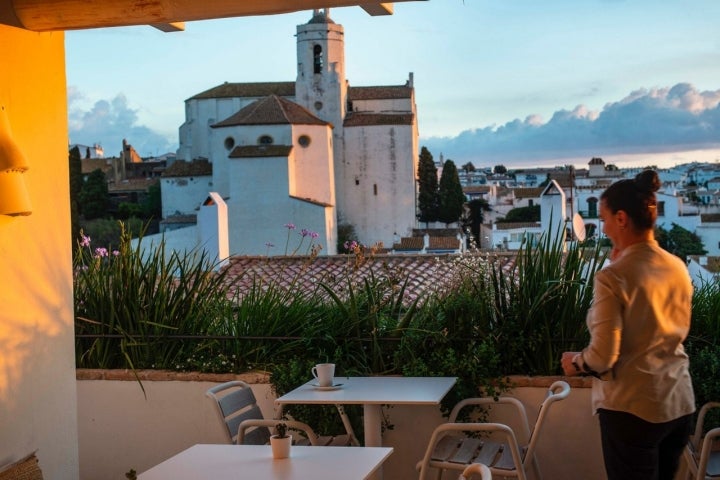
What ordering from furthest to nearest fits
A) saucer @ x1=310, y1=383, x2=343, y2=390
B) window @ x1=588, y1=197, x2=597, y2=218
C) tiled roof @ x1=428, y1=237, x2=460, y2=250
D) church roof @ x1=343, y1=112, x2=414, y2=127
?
church roof @ x1=343, y1=112, x2=414, y2=127, window @ x1=588, y1=197, x2=597, y2=218, tiled roof @ x1=428, y1=237, x2=460, y2=250, saucer @ x1=310, y1=383, x2=343, y2=390

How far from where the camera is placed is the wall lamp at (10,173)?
3.66 meters

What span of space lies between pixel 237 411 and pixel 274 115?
5651cm

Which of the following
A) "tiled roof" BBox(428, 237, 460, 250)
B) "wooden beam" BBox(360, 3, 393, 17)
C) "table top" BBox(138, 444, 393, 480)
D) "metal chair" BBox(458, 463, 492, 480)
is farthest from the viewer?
"tiled roof" BBox(428, 237, 460, 250)

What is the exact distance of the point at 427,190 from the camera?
70.8 m

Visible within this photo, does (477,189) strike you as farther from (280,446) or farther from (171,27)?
(280,446)

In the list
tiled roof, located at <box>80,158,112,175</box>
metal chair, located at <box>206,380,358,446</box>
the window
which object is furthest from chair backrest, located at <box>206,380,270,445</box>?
tiled roof, located at <box>80,158,112,175</box>

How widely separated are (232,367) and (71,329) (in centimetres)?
158

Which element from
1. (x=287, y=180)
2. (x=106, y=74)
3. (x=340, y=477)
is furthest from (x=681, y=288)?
(x=287, y=180)

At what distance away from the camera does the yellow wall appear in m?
3.84

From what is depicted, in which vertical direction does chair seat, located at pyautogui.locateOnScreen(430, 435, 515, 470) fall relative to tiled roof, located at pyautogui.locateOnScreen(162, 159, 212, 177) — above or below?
below

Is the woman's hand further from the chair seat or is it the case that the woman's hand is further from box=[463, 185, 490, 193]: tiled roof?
→ box=[463, 185, 490, 193]: tiled roof

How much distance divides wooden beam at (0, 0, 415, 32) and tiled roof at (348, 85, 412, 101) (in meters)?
65.8

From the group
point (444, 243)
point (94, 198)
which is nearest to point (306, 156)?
point (444, 243)

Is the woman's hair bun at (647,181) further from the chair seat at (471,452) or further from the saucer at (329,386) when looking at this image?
the saucer at (329,386)
